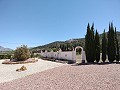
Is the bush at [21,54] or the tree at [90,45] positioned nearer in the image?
the tree at [90,45]

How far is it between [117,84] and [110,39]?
55.8 feet

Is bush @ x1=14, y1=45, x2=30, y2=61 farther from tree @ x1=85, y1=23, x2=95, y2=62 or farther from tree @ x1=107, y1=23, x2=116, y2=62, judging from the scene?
tree @ x1=107, y1=23, x2=116, y2=62

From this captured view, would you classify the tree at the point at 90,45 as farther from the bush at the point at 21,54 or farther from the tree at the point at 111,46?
the bush at the point at 21,54

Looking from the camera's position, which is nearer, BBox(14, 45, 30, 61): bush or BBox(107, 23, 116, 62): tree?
BBox(107, 23, 116, 62): tree

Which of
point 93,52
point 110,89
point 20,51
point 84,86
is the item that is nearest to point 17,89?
point 84,86

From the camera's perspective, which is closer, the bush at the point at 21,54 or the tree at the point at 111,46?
the tree at the point at 111,46

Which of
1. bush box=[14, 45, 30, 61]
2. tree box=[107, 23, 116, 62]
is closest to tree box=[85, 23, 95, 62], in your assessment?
tree box=[107, 23, 116, 62]

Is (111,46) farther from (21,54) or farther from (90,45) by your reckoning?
(21,54)

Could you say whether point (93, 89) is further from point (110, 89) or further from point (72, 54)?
point (72, 54)

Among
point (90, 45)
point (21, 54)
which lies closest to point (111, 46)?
point (90, 45)

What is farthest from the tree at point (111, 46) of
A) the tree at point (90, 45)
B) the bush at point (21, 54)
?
the bush at point (21, 54)

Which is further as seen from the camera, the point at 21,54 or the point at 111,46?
the point at 21,54

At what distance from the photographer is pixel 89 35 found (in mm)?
25875

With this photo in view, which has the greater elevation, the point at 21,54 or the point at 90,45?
the point at 90,45
